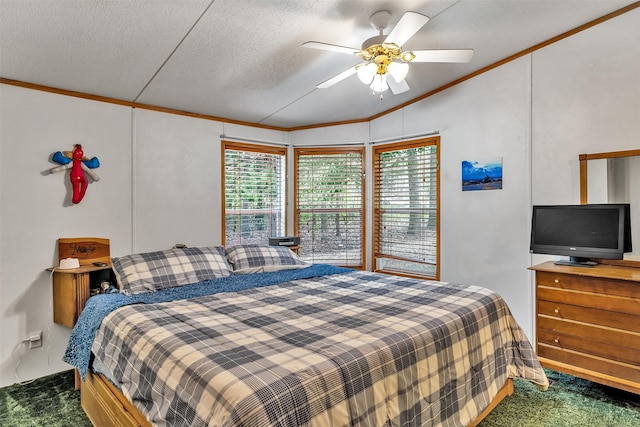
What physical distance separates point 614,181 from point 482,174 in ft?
3.23

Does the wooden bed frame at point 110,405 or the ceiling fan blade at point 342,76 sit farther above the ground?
the ceiling fan blade at point 342,76

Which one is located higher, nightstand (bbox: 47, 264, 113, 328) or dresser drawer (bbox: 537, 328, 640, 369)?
nightstand (bbox: 47, 264, 113, 328)

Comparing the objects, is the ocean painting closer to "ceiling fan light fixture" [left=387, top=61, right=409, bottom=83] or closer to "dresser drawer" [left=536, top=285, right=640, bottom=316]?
"dresser drawer" [left=536, top=285, right=640, bottom=316]

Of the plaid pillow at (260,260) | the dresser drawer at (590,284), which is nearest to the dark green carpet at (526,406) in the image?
the dresser drawer at (590,284)

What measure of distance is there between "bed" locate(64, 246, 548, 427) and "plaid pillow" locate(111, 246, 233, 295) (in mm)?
12

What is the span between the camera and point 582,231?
9.04 feet

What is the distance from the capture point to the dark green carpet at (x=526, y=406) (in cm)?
222

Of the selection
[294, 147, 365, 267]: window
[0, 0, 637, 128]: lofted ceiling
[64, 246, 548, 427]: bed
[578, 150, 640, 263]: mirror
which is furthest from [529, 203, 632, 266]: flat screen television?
[294, 147, 365, 267]: window

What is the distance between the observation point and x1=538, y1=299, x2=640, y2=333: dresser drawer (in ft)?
7.78

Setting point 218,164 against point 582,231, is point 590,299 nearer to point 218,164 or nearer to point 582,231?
point 582,231

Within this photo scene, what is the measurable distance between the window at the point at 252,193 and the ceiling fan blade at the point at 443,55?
240cm

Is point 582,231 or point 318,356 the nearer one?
point 318,356

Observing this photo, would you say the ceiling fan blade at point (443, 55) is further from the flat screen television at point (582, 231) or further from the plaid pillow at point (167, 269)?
the plaid pillow at point (167, 269)

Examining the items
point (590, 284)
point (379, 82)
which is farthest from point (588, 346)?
point (379, 82)
